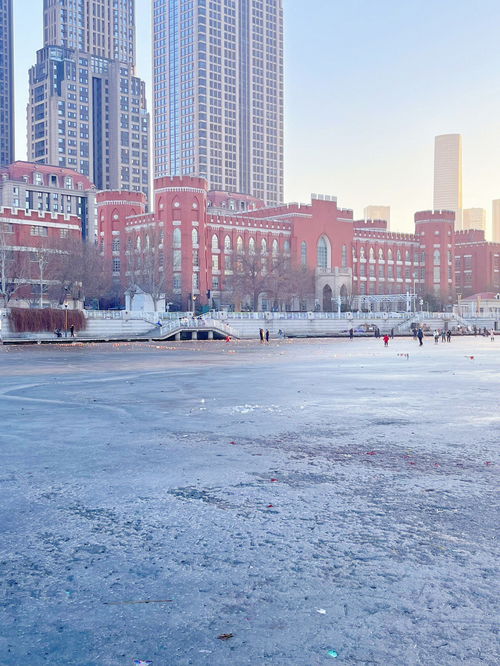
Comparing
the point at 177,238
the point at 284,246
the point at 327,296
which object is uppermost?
the point at 284,246

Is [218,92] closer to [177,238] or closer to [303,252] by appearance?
[303,252]

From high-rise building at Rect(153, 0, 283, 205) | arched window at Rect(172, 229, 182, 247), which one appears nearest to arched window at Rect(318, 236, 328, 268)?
arched window at Rect(172, 229, 182, 247)

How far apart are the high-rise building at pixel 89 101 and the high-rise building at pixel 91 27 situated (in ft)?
0.86

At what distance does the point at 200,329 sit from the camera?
64688 mm

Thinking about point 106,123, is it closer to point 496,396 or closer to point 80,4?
point 80,4

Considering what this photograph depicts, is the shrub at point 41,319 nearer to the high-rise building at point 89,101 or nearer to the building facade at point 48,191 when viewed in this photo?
the building facade at point 48,191

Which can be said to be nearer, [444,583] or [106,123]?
[444,583]

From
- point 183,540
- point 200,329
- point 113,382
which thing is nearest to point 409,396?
point 113,382

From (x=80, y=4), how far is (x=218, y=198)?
85.2 meters

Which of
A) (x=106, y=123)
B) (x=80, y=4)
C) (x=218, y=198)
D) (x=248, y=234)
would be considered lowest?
(x=248, y=234)

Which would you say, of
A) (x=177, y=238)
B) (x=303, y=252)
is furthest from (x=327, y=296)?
(x=177, y=238)

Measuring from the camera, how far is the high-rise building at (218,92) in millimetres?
175375

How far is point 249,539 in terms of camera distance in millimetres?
5719

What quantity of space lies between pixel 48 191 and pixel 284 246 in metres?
50.6
